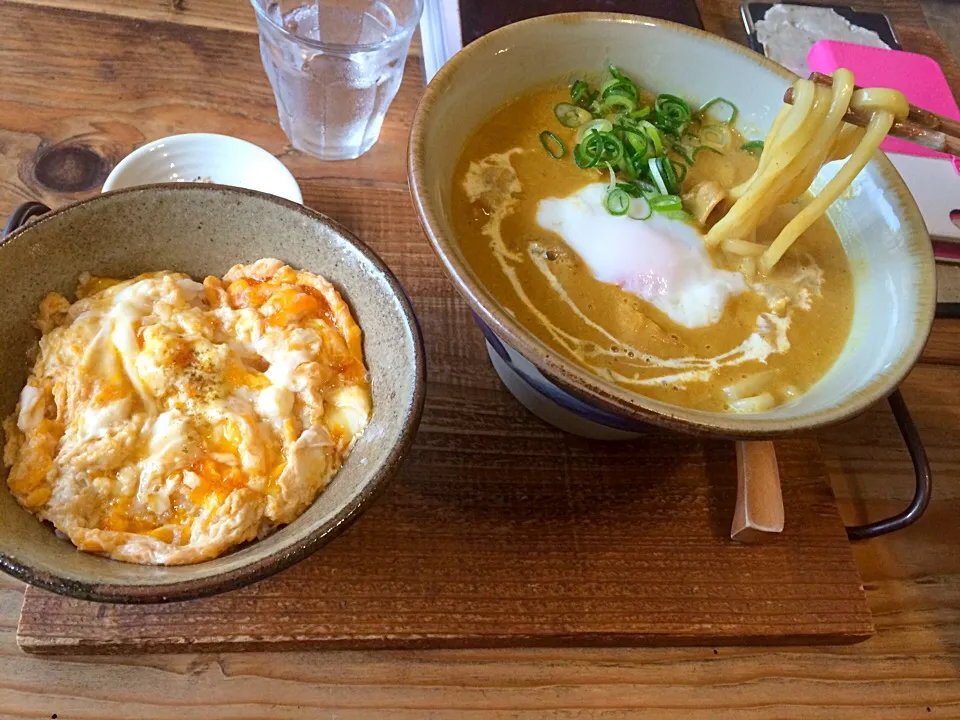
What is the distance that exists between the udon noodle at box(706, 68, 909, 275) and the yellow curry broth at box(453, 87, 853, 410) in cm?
6

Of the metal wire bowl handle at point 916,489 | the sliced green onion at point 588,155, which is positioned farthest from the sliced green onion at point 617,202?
the metal wire bowl handle at point 916,489

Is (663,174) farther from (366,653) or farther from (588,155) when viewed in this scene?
(366,653)

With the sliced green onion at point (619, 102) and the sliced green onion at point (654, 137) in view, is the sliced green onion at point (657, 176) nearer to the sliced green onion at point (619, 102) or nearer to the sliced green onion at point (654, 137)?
the sliced green onion at point (654, 137)

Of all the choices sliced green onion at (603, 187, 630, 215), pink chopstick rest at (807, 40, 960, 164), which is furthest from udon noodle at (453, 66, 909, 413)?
pink chopstick rest at (807, 40, 960, 164)

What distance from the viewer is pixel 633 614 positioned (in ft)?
4.20

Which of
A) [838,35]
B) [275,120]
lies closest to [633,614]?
[275,120]

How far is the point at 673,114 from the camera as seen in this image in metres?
1.71

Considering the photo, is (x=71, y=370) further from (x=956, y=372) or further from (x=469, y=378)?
(x=956, y=372)

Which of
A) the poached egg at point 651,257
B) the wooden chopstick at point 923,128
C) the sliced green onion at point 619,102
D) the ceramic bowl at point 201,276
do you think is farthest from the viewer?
the sliced green onion at point 619,102

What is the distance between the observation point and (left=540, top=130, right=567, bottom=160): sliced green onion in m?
1.67

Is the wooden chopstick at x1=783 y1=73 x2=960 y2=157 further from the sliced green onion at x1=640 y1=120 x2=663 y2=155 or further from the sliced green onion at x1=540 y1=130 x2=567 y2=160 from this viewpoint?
the sliced green onion at x1=540 y1=130 x2=567 y2=160

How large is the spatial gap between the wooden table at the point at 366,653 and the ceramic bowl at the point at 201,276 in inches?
11.2

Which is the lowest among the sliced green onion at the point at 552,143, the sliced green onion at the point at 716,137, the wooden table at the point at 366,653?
the wooden table at the point at 366,653

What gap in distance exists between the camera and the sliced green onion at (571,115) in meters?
1.72
